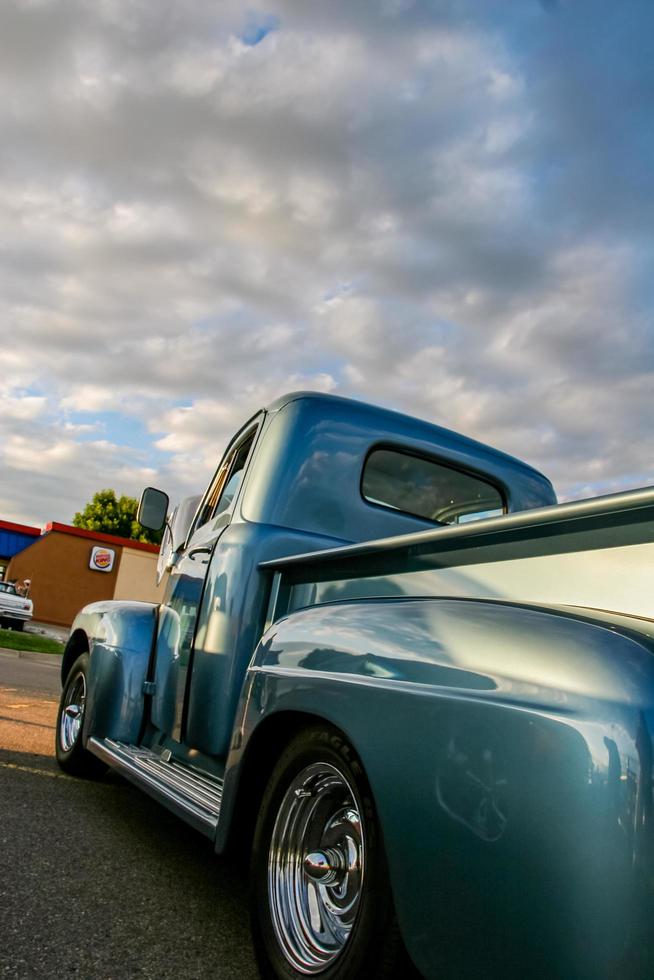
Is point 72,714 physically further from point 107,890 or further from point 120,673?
point 107,890

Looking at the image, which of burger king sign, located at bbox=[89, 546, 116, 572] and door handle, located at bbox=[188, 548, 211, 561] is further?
burger king sign, located at bbox=[89, 546, 116, 572]

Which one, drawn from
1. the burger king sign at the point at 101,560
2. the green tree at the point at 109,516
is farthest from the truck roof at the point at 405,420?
the green tree at the point at 109,516

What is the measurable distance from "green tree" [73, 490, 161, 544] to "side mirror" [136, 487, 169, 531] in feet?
191

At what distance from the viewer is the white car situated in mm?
24156

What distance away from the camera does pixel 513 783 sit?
1491 mm

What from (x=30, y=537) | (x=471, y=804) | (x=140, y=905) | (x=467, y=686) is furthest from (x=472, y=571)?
(x=30, y=537)

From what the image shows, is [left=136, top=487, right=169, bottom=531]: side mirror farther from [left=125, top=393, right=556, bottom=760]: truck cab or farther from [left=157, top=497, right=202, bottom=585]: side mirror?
[left=125, top=393, right=556, bottom=760]: truck cab

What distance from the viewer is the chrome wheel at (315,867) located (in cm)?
205

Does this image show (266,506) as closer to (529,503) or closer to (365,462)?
(365,462)

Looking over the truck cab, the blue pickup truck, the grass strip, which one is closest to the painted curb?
the grass strip

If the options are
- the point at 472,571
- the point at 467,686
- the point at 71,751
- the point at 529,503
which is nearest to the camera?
the point at 467,686

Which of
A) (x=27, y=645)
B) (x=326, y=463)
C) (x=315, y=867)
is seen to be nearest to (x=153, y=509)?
(x=326, y=463)

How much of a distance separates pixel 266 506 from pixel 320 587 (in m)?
0.76

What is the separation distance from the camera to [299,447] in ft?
11.6
